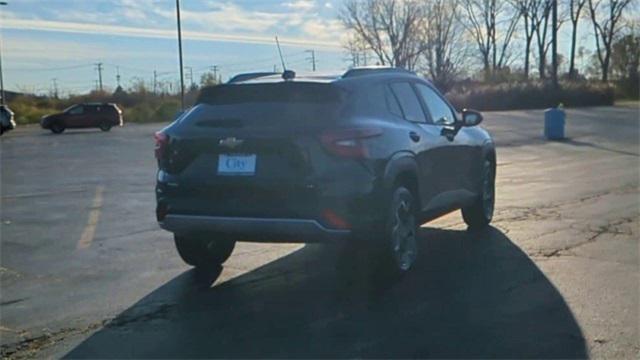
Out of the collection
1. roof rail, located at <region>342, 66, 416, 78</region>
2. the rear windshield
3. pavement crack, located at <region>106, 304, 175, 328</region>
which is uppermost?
roof rail, located at <region>342, 66, 416, 78</region>

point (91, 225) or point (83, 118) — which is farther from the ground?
point (91, 225)

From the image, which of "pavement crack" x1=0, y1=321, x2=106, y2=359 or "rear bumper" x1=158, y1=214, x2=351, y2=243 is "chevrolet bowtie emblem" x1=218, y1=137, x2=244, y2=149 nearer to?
"rear bumper" x1=158, y1=214, x2=351, y2=243

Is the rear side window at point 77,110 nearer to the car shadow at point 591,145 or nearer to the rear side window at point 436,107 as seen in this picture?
the car shadow at point 591,145

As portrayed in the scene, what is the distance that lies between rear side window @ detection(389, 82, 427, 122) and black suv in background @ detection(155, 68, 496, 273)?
0.14 metres

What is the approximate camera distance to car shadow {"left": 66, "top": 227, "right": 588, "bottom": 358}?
223 inches

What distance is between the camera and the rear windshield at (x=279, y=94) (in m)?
7.12

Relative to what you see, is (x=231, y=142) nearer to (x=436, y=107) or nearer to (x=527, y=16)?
(x=436, y=107)

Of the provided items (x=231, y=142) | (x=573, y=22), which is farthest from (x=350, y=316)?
(x=573, y=22)

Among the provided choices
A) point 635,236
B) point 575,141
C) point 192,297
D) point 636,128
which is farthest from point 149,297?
point 636,128

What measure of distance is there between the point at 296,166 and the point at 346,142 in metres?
0.41

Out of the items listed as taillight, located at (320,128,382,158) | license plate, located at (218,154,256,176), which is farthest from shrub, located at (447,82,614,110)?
license plate, located at (218,154,256,176)

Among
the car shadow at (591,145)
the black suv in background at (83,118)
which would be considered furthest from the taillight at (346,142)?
the black suv in background at (83,118)

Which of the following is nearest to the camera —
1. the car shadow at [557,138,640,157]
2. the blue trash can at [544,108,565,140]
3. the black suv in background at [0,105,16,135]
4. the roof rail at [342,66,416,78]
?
the roof rail at [342,66,416,78]

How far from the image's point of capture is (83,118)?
1981 inches
